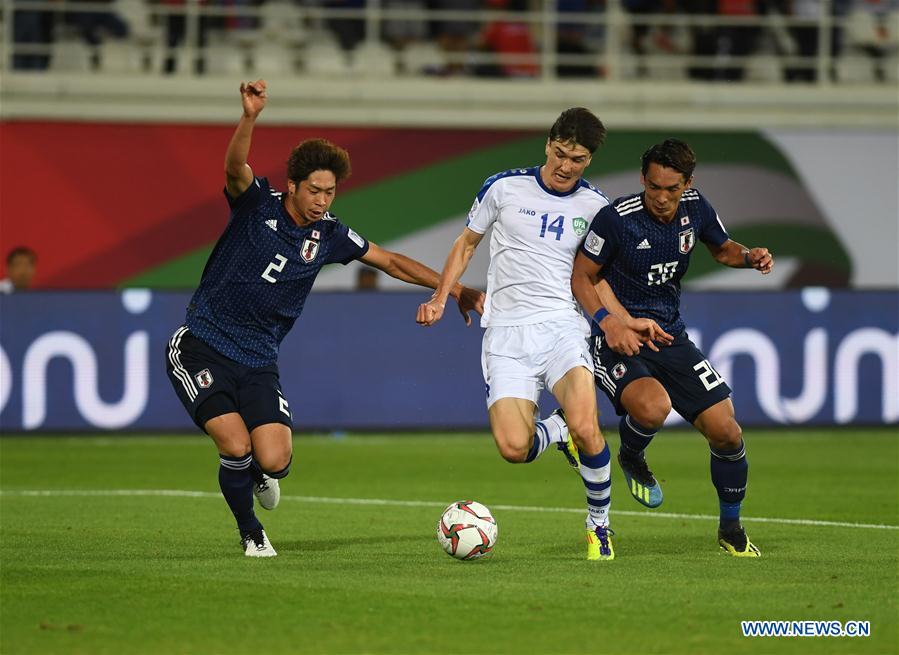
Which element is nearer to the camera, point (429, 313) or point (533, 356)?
point (429, 313)

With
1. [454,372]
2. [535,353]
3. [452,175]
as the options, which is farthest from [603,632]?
[452,175]

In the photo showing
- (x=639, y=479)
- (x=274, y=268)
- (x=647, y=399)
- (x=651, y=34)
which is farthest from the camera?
(x=651, y=34)

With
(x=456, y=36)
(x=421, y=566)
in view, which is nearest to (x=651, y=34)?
(x=456, y=36)

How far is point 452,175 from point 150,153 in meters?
3.86

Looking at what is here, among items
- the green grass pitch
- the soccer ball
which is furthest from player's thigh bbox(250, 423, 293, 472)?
the soccer ball

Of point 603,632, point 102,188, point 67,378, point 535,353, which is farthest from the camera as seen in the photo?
point 102,188

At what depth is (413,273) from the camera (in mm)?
8914

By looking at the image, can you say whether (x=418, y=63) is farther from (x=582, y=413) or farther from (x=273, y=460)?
(x=582, y=413)

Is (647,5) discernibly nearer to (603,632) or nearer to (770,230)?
(770,230)

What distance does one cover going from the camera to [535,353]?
28.5ft

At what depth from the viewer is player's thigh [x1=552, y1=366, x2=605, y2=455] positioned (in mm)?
8258

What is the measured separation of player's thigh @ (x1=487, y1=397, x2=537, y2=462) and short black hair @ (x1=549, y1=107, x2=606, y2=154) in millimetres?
1406

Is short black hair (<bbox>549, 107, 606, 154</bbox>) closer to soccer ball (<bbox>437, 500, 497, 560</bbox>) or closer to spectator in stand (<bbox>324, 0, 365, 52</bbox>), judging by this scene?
soccer ball (<bbox>437, 500, 497, 560</bbox>)

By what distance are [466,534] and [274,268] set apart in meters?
1.75
